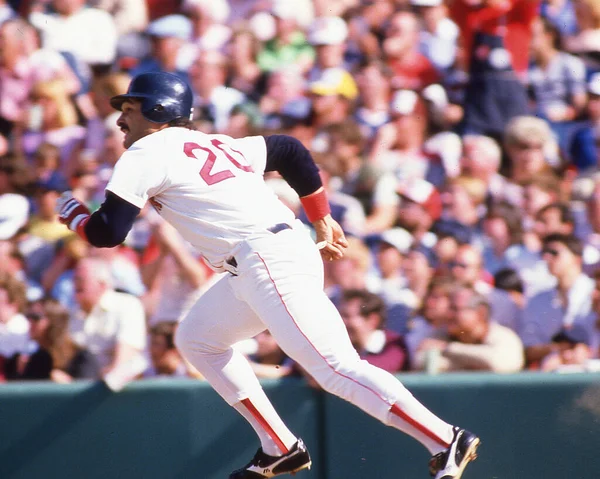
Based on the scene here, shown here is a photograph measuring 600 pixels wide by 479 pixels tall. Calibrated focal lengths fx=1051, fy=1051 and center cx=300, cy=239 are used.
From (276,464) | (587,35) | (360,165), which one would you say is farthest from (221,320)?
(587,35)

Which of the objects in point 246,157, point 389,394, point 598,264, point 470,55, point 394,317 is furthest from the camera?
point 470,55

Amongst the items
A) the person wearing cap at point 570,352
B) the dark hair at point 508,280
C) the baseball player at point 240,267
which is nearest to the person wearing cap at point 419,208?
the dark hair at point 508,280

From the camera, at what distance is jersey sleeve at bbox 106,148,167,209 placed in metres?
3.91

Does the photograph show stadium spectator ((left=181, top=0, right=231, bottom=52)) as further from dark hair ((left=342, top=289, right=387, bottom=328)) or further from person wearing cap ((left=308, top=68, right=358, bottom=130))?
dark hair ((left=342, top=289, right=387, bottom=328))

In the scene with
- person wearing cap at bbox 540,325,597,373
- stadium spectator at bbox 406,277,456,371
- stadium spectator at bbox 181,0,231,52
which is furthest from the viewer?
stadium spectator at bbox 181,0,231,52

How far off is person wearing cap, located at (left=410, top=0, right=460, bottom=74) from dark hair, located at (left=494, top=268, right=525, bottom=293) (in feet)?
6.73

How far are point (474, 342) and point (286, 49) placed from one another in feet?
10.7

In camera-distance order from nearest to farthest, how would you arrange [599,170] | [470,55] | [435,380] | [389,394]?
[389,394]
[435,380]
[599,170]
[470,55]

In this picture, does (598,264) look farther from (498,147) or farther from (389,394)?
(389,394)

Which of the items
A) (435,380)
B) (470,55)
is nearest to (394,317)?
(435,380)

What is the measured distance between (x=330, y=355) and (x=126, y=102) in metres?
1.30

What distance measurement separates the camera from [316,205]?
457 cm

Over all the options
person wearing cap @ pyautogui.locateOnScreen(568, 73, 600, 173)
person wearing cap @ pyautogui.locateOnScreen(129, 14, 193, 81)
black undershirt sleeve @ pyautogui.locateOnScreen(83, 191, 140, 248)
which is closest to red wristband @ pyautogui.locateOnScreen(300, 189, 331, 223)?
black undershirt sleeve @ pyautogui.locateOnScreen(83, 191, 140, 248)

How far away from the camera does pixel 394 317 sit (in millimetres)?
5457
